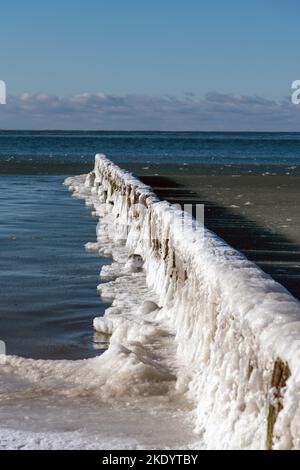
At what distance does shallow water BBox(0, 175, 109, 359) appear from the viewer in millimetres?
6520

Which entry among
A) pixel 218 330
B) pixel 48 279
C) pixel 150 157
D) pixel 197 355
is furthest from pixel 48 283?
pixel 150 157

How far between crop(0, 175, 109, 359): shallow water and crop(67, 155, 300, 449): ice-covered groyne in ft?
0.90

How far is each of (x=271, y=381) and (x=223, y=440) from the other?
55 centimetres

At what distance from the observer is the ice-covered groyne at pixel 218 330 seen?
365cm

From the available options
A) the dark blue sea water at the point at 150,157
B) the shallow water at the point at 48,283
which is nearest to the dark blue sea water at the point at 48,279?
the shallow water at the point at 48,283

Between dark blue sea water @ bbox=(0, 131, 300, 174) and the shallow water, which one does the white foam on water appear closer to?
the shallow water

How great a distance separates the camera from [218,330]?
490 cm

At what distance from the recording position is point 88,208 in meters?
17.2

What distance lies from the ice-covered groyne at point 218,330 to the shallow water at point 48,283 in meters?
0.27

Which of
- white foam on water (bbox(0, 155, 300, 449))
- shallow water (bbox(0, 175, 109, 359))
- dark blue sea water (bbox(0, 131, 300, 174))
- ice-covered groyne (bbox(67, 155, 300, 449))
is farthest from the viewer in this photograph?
dark blue sea water (bbox(0, 131, 300, 174))

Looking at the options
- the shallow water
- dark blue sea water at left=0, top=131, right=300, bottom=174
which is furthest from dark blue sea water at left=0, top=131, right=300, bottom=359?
dark blue sea water at left=0, top=131, right=300, bottom=174

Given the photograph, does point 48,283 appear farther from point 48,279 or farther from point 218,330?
point 218,330

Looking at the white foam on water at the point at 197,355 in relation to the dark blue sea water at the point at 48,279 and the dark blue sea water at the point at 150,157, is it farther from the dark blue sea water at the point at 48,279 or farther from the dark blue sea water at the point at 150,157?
the dark blue sea water at the point at 150,157
